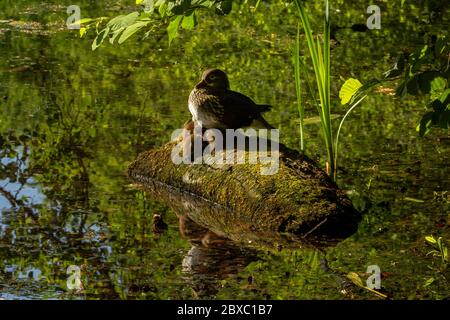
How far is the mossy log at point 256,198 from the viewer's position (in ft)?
27.5

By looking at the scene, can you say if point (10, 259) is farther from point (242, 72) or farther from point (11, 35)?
point (11, 35)

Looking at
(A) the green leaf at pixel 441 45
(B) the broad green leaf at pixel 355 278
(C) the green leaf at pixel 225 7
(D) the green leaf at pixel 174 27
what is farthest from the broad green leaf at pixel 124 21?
(B) the broad green leaf at pixel 355 278

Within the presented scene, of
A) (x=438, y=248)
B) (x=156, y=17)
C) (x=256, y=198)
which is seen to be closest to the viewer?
(x=156, y=17)

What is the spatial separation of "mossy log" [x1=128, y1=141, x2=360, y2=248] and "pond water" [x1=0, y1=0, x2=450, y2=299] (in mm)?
192

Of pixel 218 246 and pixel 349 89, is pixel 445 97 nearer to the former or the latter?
pixel 349 89

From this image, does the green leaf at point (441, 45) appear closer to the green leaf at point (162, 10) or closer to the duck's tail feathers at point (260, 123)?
the green leaf at point (162, 10)

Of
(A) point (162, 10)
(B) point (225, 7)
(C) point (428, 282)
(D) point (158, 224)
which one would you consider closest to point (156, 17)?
(A) point (162, 10)

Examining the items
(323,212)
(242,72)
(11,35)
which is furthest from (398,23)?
(323,212)

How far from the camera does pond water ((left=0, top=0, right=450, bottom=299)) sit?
7.48 m

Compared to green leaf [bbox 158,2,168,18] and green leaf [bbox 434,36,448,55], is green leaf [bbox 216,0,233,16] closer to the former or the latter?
green leaf [bbox 158,2,168,18]

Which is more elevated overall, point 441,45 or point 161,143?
point 441,45

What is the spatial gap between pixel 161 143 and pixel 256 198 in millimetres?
1917

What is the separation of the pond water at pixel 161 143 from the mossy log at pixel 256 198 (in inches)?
7.6

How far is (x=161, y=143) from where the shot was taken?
1034cm
